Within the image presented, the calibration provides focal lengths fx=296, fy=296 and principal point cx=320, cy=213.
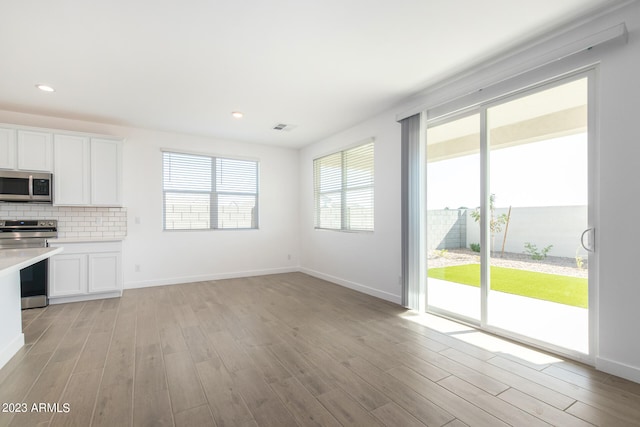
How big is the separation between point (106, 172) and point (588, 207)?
597 cm

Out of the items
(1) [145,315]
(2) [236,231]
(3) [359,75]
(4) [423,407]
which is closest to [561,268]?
(4) [423,407]

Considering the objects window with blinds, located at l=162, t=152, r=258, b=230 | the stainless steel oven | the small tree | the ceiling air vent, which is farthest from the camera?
window with blinds, located at l=162, t=152, r=258, b=230

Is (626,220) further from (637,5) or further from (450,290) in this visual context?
(450,290)

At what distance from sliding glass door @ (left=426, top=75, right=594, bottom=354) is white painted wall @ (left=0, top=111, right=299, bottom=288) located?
3.57 m

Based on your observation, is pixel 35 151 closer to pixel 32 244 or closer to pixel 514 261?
pixel 32 244

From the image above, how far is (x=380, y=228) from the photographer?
14.7 ft

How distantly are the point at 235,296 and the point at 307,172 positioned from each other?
3024mm

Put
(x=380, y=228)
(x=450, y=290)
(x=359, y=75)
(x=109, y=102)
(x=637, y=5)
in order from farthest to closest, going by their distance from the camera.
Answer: (x=380, y=228), (x=109, y=102), (x=450, y=290), (x=359, y=75), (x=637, y=5)

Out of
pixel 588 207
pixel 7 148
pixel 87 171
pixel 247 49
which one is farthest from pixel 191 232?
pixel 588 207

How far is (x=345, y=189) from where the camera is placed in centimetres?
531

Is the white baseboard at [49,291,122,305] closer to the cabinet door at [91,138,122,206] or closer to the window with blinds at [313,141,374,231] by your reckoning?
the cabinet door at [91,138,122,206]

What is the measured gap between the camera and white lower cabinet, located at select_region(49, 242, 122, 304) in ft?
13.5

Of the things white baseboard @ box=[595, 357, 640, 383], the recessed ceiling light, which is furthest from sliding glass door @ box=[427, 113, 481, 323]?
the recessed ceiling light

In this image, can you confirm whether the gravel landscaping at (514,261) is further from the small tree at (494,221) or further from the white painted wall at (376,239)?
the white painted wall at (376,239)
